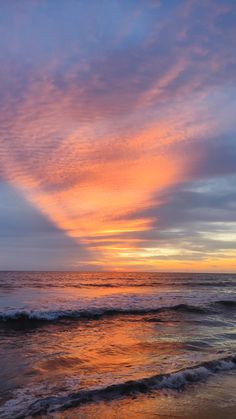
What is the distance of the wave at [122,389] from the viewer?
20.6ft

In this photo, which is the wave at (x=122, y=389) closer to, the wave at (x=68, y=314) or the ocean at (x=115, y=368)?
the ocean at (x=115, y=368)

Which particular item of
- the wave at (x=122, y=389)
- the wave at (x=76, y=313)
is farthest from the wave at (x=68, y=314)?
the wave at (x=122, y=389)

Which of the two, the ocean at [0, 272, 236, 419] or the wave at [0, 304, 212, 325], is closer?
the ocean at [0, 272, 236, 419]

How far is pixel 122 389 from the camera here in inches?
286

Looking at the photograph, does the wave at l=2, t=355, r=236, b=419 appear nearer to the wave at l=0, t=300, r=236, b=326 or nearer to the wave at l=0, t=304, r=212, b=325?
the wave at l=0, t=300, r=236, b=326

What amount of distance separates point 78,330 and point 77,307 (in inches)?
238

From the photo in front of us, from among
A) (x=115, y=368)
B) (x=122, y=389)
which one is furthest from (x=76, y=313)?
(x=122, y=389)

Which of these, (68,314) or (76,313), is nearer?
(68,314)

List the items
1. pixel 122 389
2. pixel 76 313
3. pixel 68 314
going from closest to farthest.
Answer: pixel 122 389, pixel 68 314, pixel 76 313

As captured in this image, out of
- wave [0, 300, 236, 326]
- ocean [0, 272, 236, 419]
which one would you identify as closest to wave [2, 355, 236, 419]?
ocean [0, 272, 236, 419]

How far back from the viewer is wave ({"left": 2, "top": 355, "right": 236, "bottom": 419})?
248 inches

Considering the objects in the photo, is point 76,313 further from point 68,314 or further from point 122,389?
point 122,389

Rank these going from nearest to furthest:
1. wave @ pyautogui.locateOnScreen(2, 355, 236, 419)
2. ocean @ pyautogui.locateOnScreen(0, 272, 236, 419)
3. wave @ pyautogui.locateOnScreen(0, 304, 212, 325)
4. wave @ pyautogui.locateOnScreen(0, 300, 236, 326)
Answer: wave @ pyautogui.locateOnScreen(2, 355, 236, 419) → ocean @ pyautogui.locateOnScreen(0, 272, 236, 419) → wave @ pyautogui.locateOnScreen(0, 300, 236, 326) → wave @ pyautogui.locateOnScreen(0, 304, 212, 325)

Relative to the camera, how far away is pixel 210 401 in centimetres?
678
